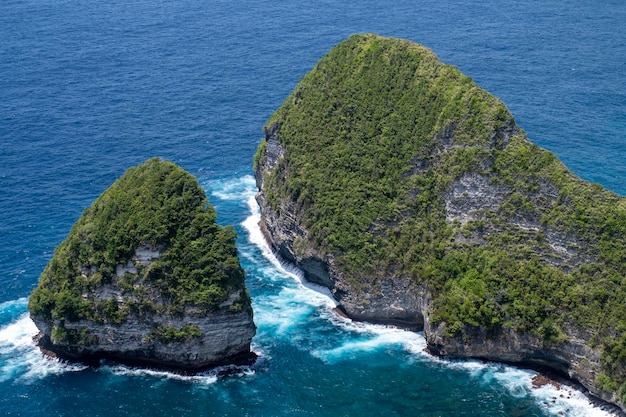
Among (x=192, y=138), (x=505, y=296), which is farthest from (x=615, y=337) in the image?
(x=192, y=138)

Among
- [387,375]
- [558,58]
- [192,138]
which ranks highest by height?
[558,58]

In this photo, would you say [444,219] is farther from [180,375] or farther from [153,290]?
[180,375]

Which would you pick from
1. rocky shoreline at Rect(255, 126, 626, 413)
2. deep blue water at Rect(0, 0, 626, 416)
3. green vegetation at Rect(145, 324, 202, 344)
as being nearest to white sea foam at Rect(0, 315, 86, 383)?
deep blue water at Rect(0, 0, 626, 416)

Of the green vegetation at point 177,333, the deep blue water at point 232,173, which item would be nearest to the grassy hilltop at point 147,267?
the green vegetation at point 177,333

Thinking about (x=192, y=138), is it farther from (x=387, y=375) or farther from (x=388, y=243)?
(x=387, y=375)

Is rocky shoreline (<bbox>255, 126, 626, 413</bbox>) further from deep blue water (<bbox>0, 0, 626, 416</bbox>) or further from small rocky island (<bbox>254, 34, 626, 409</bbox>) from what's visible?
deep blue water (<bbox>0, 0, 626, 416</bbox>)

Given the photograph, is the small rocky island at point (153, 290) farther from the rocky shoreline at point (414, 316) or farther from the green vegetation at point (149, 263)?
the rocky shoreline at point (414, 316)

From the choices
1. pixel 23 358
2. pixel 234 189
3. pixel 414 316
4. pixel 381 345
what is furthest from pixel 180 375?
pixel 234 189
